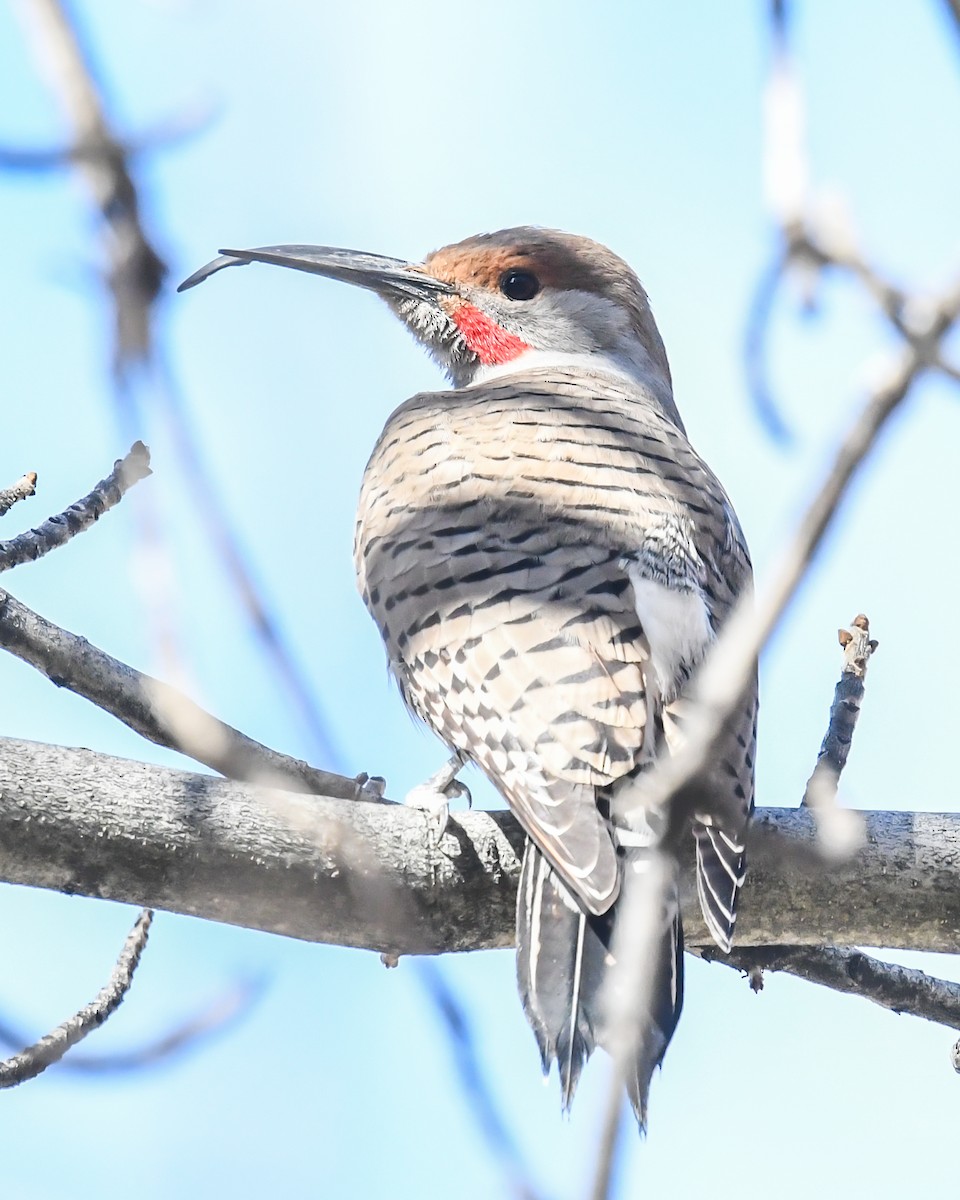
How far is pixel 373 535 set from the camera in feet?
15.0

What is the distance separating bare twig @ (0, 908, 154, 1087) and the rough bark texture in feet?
1.99

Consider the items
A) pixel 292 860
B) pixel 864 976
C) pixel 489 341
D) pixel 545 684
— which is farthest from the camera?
pixel 489 341

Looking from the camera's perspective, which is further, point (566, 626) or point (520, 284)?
point (520, 284)

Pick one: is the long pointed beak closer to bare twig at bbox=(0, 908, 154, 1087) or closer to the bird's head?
the bird's head

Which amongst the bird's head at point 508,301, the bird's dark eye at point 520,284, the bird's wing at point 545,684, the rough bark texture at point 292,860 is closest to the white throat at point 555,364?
the bird's head at point 508,301

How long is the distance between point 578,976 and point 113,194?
2.37m

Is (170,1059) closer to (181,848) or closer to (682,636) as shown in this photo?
(181,848)

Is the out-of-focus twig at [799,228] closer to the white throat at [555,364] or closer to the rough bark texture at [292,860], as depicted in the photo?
Answer: the rough bark texture at [292,860]

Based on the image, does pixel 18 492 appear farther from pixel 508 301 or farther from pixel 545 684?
pixel 508 301

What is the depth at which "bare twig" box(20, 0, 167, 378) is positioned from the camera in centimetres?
99

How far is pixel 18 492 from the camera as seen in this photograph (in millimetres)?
3984

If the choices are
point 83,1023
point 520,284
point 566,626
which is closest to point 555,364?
point 520,284

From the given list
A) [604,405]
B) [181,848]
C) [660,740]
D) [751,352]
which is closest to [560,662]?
[660,740]

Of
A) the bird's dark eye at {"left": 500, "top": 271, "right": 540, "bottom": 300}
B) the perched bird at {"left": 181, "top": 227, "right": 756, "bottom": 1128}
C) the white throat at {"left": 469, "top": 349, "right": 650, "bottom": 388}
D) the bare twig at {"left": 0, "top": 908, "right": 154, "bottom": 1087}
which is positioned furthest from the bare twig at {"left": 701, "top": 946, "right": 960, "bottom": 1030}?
the bird's dark eye at {"left": 500, "top": 271, "right": 540, "bottom": 300}
